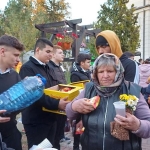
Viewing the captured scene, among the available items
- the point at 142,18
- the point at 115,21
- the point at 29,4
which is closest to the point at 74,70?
the point at 115,21

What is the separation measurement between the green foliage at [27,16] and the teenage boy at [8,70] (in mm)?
15920

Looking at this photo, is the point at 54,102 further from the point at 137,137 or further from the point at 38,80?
the point at 137,137

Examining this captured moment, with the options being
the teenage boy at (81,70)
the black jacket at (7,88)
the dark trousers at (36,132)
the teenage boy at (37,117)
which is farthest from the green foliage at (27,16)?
the black jacket at (7,88)

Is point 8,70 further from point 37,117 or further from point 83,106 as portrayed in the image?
point 83,106

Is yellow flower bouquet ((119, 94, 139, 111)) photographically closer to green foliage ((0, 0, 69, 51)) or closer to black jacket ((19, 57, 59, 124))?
black jacket ((19, 57, 59, 124))

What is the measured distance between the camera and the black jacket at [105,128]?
6.39 feet

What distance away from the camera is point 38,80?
8.12 ft

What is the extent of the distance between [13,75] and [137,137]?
1612 millimetres

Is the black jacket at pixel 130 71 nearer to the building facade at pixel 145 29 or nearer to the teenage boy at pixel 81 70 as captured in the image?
the teenage boy at pixel 81 70

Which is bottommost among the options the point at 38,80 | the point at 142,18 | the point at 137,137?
the point at 137,137

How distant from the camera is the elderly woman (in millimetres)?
1936

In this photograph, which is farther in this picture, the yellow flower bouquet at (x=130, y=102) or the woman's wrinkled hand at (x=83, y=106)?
the woman's wrinkled hand at (x=83, y=106)

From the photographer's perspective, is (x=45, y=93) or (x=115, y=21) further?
(x=115, y=21)

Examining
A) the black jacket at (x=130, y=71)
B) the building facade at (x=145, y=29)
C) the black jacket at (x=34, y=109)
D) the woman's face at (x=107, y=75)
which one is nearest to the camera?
the woman's face at (x=107, y=75)
